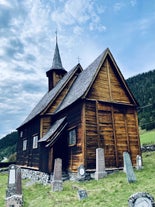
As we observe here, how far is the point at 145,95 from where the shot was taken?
58062mm

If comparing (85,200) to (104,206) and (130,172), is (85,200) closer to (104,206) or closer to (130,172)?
(104,206)

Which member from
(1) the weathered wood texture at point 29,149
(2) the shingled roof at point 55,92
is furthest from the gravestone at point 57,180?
(2) the shingled roof at point 55,92

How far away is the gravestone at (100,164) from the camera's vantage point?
50.7 feet

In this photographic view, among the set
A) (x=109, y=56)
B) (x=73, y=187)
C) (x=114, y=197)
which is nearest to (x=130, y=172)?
(x=114, y=197)

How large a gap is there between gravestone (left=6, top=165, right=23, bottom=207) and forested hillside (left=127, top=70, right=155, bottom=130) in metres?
33.4

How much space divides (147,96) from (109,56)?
40.5 m

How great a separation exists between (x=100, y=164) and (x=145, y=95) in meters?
45.7

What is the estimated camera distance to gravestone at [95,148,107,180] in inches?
608

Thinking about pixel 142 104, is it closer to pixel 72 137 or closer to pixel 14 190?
pixel 72 137

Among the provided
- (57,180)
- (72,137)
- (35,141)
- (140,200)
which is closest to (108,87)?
(72,137)

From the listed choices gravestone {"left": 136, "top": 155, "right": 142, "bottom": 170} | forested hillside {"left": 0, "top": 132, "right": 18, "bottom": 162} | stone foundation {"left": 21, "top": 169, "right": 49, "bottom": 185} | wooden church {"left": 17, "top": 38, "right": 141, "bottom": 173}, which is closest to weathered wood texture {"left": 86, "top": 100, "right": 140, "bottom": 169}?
wooden church {"left": 17, "top": 38, "right": 141, "bottom": 173}

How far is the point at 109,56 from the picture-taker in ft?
64.2

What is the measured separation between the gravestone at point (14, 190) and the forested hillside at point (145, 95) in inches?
1316

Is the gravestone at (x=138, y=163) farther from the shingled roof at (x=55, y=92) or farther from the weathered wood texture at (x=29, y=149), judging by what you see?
the shingled roof at (x=55, y=92)
